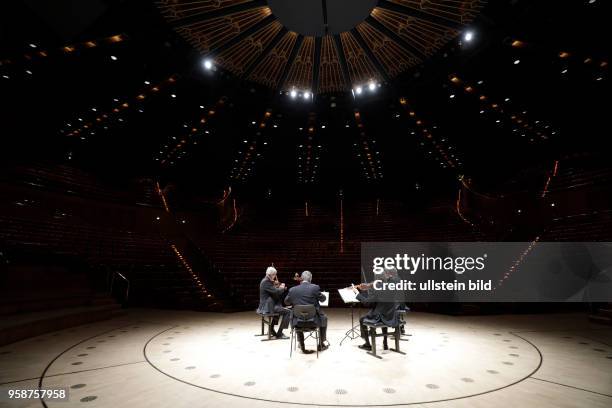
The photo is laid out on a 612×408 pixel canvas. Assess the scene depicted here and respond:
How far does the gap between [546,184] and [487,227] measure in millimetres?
2637

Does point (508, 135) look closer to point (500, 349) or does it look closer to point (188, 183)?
point (500, 349)

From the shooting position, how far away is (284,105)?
9656 mm

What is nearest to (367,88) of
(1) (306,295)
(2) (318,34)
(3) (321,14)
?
(2) (318,34)

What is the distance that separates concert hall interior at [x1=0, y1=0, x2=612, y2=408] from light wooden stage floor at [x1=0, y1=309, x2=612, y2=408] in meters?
0.04

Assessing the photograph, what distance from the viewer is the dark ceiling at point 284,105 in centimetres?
628

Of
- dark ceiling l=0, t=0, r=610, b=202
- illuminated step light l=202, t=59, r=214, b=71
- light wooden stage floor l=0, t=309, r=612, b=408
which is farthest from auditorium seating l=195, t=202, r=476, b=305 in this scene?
illuminated step light l=202, t=59, r=214, b=71

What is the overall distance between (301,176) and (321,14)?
10721 mm

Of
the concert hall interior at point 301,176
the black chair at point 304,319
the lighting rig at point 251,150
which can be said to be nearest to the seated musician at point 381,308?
the concert hall interior at point 301,176

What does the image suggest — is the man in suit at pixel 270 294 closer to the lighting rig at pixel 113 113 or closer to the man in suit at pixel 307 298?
the man in suit at pixel 307 298

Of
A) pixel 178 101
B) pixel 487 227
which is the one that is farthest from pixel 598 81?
pixel 178 101

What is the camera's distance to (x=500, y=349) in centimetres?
529

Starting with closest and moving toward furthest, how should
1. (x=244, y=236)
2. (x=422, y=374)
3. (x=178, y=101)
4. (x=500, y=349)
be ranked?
(x=422, y=374)
(x=500, y=349)
(x=178, y=101)
(x=244, y=236)

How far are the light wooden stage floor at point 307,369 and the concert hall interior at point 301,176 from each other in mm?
44

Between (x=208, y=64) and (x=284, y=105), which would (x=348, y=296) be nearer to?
(x=208, y=64)
